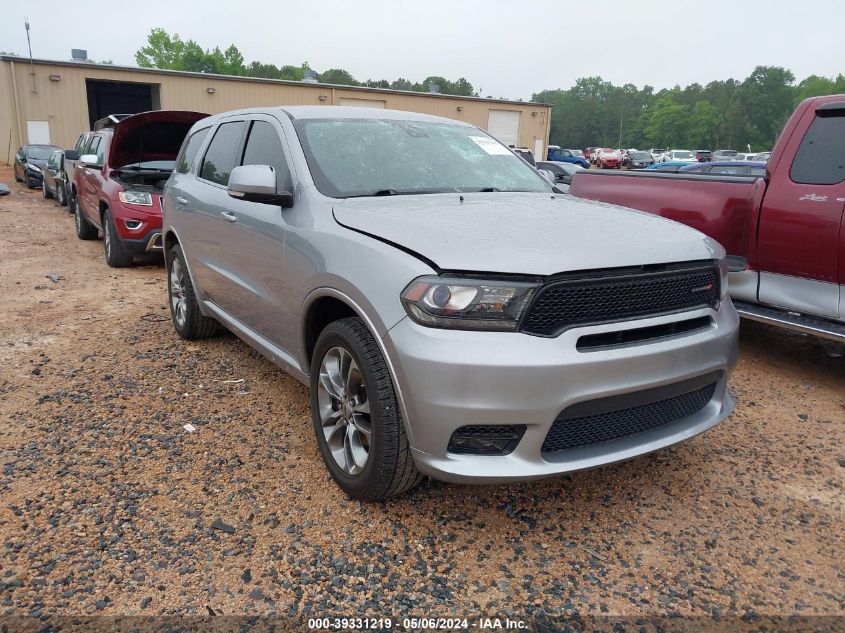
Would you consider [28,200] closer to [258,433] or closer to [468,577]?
[258,433]

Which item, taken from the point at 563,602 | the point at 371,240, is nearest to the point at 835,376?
the point at 563,602

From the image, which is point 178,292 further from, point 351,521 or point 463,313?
point 463,313

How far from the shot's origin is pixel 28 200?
59.0 ft

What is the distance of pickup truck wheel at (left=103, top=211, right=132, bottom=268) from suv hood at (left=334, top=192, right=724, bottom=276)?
6.51 meters

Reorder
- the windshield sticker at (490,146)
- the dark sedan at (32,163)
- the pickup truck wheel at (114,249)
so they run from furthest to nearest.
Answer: the dark sedan at (32,163)
the pickup truck wheel at (114,249)
the windshield sticker at (490,146)

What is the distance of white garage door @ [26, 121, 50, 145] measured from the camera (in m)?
26.3

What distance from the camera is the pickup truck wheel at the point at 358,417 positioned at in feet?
8.68

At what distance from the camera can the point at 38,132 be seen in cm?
2648

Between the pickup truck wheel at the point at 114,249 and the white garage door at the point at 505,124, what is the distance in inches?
1176

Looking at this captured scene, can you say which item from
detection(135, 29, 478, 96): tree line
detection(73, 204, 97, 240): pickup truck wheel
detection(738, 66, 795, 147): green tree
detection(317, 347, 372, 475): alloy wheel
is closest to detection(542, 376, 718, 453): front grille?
detection(317, 347, 372, 475): alloy wheel

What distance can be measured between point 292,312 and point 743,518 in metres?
2.40

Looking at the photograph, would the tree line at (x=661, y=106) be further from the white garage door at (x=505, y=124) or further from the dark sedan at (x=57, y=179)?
the dark sedan at (x=57, y=179)

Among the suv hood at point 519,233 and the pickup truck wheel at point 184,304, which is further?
the pickup truck wheel at point 184,304

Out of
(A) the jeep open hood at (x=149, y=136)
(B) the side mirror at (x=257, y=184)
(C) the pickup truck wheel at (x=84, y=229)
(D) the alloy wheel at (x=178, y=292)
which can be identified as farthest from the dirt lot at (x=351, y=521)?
(C) the pickup truck wheel at (x=84, y=229)
